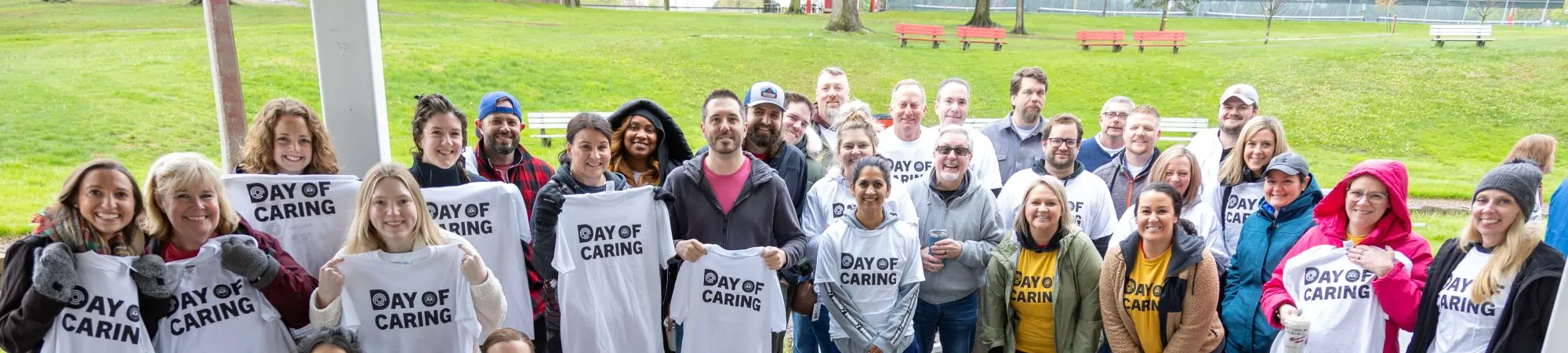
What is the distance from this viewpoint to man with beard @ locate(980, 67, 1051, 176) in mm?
5805

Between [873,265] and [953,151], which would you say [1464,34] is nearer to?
[953,151]

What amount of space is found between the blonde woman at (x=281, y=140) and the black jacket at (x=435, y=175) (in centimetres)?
49

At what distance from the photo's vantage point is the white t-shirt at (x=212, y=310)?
334cm

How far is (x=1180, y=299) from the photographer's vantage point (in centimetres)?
407

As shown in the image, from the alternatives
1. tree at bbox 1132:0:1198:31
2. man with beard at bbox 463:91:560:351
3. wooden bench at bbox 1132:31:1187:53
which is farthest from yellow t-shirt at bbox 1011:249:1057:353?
tree at bbox 1132:0:1198:31

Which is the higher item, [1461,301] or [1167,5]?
[1167,5]

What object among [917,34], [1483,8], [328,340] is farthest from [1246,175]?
[1483,8]

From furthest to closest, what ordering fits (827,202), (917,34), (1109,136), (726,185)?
(917,34) < (1109,136) < (827,202) < (726,185)

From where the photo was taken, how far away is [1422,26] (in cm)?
1912

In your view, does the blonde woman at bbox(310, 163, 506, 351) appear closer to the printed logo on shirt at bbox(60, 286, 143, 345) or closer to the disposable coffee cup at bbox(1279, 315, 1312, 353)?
the printed logo on shirt at bbox(60, 286, 143, 345)

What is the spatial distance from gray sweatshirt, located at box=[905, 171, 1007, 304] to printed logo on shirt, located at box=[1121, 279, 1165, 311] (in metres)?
0.68

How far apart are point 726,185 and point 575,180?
749mm

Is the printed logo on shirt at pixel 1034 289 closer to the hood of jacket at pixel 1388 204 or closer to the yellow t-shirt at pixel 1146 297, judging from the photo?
the yellow t-shirt at pixel 1146 297

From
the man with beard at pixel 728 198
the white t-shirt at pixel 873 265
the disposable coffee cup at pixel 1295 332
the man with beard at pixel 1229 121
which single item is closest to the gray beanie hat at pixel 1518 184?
the disposable coffee cup at pixel 1295 332
